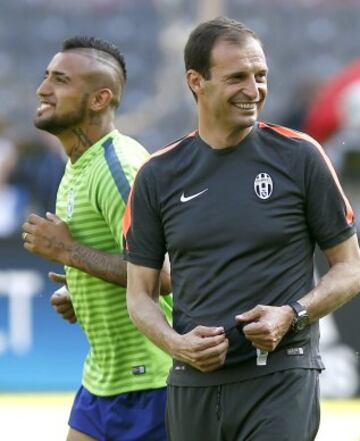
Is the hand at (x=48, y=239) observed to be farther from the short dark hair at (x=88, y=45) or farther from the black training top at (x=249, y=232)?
the short dark hair at (x=88, y=45)

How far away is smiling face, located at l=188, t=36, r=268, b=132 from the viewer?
462cm

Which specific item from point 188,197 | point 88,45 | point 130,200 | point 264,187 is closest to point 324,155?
point 264,187

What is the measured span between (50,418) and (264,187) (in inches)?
237

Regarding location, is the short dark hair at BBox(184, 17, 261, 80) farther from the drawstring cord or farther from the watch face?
the drawstring cord

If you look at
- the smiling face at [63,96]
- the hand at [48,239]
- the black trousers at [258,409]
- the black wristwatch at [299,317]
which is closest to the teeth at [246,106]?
the black wristwatch at [299,317]

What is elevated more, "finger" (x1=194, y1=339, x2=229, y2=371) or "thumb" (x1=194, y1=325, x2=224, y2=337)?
"thumb" (x1=194, y1=325, x2=224, y2=337)

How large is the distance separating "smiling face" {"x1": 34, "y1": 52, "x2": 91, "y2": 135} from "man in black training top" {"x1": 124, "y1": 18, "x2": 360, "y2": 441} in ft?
3.54

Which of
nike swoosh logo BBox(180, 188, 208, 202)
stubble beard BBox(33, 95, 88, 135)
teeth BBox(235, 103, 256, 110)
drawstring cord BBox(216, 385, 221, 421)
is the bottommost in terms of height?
drawstring cord BBox(216, 385, 221, 421)

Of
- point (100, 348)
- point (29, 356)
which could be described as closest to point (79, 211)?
point (100, 348)

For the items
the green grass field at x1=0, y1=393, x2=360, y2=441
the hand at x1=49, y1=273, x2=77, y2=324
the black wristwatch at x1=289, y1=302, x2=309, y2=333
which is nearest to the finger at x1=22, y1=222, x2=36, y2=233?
the hand at x1=49, y1=273, x2=77, y2=324

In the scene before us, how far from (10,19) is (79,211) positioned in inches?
355

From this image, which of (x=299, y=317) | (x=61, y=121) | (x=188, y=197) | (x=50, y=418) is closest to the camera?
(x=299, y=317)

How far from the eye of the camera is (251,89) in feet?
15.1

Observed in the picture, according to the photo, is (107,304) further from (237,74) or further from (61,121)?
(237,74)
